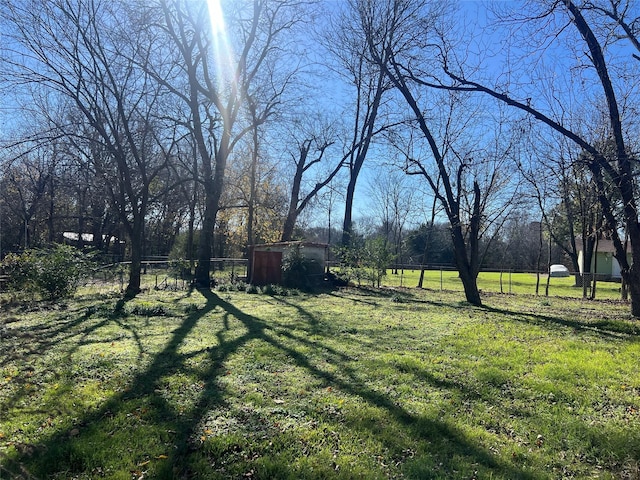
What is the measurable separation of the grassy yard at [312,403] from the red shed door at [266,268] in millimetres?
9570

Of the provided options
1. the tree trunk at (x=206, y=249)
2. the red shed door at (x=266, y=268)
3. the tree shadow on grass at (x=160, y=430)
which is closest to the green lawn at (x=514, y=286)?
the red shed door at (x=266, y=268)

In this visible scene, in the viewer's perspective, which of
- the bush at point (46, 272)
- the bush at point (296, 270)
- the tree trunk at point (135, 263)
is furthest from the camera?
the bush at point (296, 270)

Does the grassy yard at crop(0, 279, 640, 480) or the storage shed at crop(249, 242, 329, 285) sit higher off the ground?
the storage shed at crop(249, 242, 329, 285)

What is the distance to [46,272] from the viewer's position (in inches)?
456

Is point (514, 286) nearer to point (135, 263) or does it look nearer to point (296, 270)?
point (296, 270)

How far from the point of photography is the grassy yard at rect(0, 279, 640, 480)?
3.03m

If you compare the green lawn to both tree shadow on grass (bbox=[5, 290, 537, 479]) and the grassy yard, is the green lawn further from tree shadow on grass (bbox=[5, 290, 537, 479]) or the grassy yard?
tree shadow on grass (bbox=[5, 290, 537, 479])

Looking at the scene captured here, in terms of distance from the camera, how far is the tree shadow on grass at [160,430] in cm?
292

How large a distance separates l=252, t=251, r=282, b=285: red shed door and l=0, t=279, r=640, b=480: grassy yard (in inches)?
377

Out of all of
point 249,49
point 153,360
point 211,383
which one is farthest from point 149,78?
point 211,383

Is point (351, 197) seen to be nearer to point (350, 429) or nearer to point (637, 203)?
point (637, 203)

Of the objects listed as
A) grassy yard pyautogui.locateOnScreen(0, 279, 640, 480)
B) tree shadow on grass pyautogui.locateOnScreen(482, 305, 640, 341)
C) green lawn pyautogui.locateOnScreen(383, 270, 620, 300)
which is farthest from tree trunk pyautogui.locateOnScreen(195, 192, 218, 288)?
tree shadow on grass pyautogui.locateOnScreen(482, 305, 640, 341)

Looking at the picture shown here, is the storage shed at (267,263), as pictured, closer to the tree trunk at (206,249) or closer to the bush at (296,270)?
the bush at (296,270)

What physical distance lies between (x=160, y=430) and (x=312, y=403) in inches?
56.5
